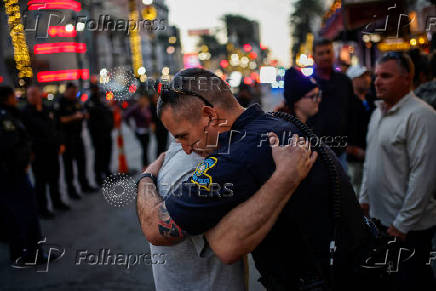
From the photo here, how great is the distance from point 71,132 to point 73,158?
55 cm

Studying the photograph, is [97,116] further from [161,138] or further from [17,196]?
[17,196]

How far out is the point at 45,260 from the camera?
4.43m

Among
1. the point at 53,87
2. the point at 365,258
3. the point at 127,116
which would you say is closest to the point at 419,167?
the point at 365,258

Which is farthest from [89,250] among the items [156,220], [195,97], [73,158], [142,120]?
[142,120]

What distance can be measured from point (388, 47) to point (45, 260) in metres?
9.31

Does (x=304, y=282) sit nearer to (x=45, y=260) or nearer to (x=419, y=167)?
(x=419, y=167)

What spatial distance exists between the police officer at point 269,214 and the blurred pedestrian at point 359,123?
2.82 meters

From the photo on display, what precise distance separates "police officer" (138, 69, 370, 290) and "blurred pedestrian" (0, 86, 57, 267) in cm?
349

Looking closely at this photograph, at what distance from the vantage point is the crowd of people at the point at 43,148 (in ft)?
14.2

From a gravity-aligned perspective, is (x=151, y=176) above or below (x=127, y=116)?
above

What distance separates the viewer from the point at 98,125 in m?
8.09

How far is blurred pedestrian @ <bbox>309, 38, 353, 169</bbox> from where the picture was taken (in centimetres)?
354

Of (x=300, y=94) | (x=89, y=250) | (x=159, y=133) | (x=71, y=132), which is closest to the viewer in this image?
(x=300, y=94)

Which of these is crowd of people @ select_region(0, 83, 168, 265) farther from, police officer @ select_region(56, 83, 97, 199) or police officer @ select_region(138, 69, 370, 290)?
police officer @ select_region(138, 69, 370, 290)
